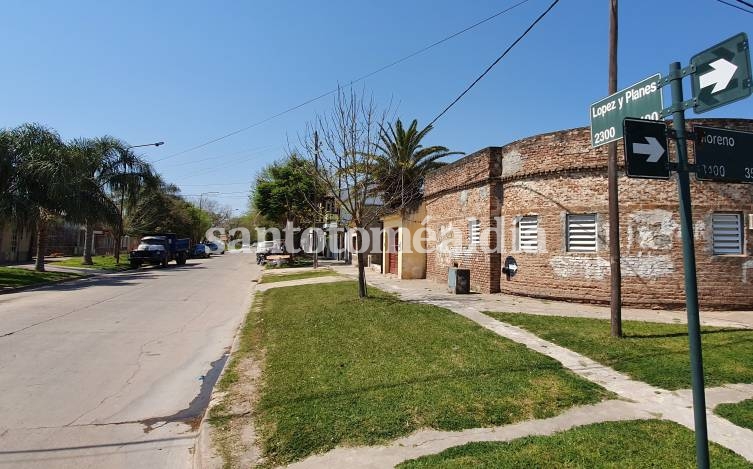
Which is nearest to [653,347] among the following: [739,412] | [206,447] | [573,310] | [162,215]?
[739,412]

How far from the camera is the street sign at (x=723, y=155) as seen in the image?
3402 mm

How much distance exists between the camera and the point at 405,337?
871 centimetres

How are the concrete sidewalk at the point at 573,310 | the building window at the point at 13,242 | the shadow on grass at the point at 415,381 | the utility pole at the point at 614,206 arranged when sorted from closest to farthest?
the shadow on grass at the point at 415,381, the utility pole at the point at 614,206, the concrete sidewalk at the point at 573,310, the building window at the point at 13,242

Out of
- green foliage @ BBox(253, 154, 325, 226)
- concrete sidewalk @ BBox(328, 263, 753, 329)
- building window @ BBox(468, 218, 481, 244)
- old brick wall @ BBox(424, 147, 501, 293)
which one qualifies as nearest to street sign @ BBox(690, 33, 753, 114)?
concrete sidewalk @ BBox(328, 263, 753, 329)

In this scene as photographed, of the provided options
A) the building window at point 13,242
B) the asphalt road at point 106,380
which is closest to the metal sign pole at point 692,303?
the asphalt road at point 106,380

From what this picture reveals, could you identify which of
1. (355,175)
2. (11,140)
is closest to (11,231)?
(11,140)

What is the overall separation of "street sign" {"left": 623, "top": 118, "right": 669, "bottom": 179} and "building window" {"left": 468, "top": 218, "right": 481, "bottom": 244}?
12.7 m

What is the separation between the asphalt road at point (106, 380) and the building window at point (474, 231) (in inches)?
317

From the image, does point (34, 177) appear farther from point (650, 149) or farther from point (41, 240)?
point (650, 149)

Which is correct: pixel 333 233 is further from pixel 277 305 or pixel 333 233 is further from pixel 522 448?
pixel 522 448

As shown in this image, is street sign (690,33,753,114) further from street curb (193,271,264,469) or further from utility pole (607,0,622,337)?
utility pole (607,0,622,337)

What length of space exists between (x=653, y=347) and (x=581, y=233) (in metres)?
5.70

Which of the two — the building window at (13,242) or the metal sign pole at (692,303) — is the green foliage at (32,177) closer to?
the building window at (13,242)

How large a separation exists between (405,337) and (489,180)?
26.7 feet
